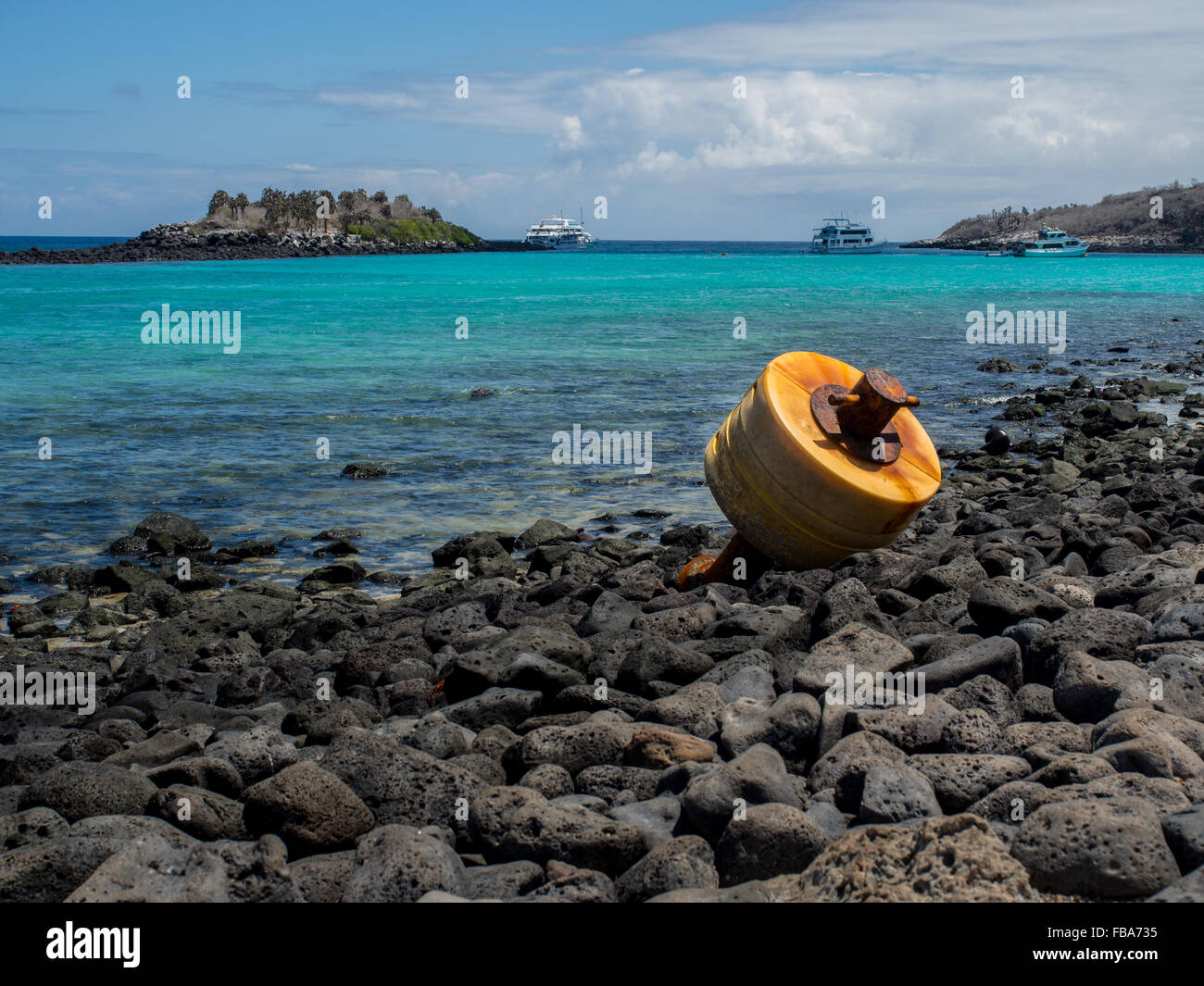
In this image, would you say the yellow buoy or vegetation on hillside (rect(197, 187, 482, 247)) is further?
vegetation on hillside (rect(197, 187, 482, 247))

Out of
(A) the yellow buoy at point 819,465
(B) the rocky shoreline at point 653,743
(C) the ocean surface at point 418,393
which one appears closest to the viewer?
(B) the rocky shoreline at point 653,743

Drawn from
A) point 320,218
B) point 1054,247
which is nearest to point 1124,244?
point 1054,247

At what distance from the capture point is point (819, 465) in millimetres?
6504

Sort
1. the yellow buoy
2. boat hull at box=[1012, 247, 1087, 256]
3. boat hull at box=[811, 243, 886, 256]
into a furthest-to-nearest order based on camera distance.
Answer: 1. boat hull at box=[811, 243, 886, 256]
2. boat hull at box=[1012, 247, 1087, 256]
3. the yellow buoy

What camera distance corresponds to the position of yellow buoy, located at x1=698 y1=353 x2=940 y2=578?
21.7ft

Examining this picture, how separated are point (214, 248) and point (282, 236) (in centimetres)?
1039

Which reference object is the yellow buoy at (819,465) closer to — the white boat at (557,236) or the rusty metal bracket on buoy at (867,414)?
the rusty metal bracket on buoy at (867,414)

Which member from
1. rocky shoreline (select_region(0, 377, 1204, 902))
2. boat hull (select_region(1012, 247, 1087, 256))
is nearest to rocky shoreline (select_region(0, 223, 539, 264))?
boat hull (select_region(1012, 247, 1087, 256))

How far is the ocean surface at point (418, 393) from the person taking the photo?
12.6 meters

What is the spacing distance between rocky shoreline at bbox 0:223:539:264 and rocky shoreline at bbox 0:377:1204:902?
96.9 meters

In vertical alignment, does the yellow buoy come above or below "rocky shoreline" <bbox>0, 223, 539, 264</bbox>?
below

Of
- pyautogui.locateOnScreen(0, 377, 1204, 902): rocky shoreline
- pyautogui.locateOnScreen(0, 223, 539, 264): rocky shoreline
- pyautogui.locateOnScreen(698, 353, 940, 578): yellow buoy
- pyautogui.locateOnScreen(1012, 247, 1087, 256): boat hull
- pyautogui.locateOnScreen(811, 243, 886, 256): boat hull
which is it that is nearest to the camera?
pyautogui.locateOnScreen(0, 377, 1204, 902): rocky shoreline

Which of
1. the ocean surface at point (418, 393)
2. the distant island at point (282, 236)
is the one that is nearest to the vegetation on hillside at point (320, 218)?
the distant island at point (282, 236)

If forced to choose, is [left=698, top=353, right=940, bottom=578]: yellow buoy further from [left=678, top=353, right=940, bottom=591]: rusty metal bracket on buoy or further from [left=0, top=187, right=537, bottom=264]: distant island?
[left=0, top=187, right=537, bottom=264]: distant island
